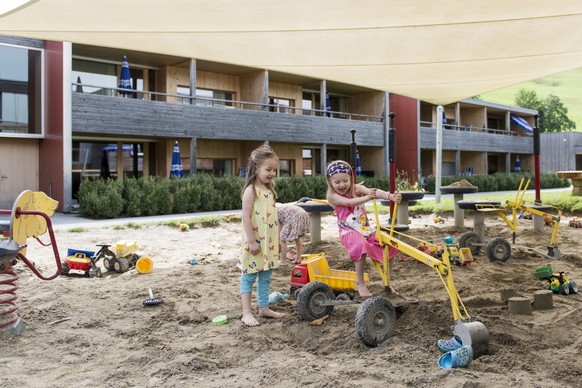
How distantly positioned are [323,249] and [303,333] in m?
3.36

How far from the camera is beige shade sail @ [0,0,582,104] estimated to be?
4102 mm

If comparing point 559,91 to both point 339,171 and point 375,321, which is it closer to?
point 339,171

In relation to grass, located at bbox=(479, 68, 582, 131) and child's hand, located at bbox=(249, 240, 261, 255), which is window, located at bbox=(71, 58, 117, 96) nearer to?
child's hand, located at bbox=(249, 240, 261, 255)

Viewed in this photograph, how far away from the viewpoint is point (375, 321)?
9.03 ft

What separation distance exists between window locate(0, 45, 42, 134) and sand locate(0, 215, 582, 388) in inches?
423

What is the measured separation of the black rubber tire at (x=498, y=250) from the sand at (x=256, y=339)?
323 millimetres

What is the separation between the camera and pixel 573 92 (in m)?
147

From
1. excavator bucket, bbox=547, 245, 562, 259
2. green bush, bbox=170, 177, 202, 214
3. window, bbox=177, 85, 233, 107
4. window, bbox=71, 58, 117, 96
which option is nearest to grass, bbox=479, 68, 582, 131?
window, bbox=177, 85, 233, 107

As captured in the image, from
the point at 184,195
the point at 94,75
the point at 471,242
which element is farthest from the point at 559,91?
the point at 471,242

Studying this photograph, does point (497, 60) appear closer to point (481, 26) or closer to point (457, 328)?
point (481, 26)

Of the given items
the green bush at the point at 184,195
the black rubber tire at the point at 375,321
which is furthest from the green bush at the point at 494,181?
the black rubber tire at the point at 375,321

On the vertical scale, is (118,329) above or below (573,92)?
below

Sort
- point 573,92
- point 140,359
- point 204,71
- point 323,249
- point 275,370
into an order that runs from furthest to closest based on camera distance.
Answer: point 573,92 → point 204,71 → point 323,249 → point 140,359 → point 275,370

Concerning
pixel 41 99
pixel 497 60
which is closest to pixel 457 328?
pixel 497 60
